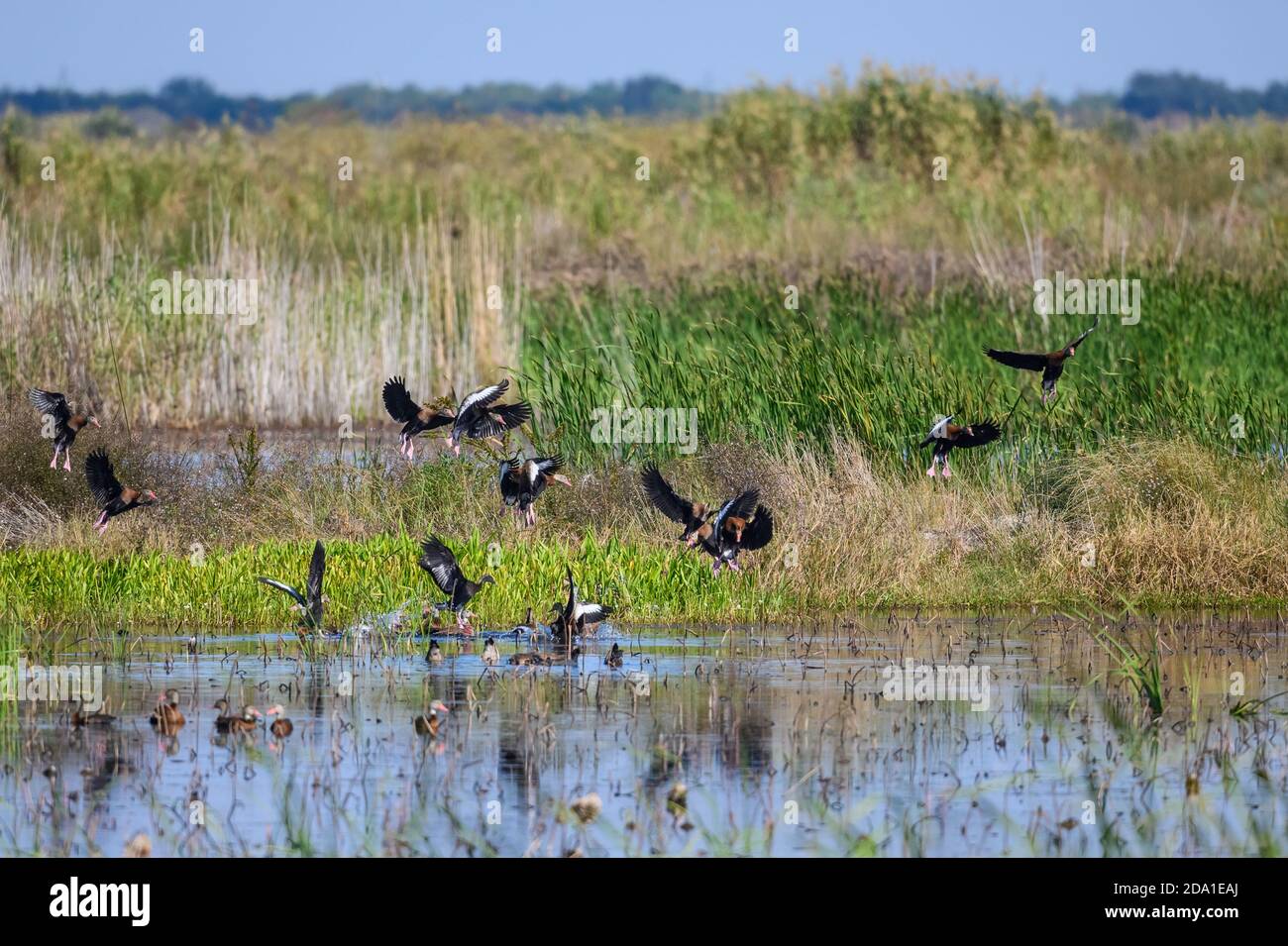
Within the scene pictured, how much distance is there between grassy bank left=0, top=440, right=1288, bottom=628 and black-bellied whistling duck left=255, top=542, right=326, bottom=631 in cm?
34

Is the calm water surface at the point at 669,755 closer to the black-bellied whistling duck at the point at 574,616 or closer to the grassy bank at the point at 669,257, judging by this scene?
the black-bellied whistling duck at the point at 574,616

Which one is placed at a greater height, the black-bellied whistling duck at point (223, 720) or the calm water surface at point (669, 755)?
the black-bellied whistling duck at point (223, 720)

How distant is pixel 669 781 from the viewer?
8844 millimetres

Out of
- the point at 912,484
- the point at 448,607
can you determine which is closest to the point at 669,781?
the point at 448,607

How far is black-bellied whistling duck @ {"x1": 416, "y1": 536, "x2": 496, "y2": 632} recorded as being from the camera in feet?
40.6

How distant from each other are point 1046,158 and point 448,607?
102ft

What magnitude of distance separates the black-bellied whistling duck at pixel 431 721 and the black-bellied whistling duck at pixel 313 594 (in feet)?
7.60

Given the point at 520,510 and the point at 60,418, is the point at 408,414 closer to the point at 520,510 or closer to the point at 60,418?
the point at 520,510

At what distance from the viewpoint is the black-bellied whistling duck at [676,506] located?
12828 mm

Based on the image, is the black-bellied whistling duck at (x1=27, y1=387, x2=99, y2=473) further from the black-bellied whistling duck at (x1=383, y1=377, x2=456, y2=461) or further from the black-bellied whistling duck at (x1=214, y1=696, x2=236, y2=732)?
the black-bellied whistling duck at (x1=214, y1=696, x2=236, y2=732)

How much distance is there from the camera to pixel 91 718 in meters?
9.91

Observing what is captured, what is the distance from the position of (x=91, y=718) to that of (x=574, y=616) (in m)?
3.24

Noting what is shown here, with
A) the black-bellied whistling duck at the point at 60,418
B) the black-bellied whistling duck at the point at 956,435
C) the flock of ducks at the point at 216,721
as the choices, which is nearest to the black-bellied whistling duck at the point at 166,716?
the flock of ducks at the point at 216,721
